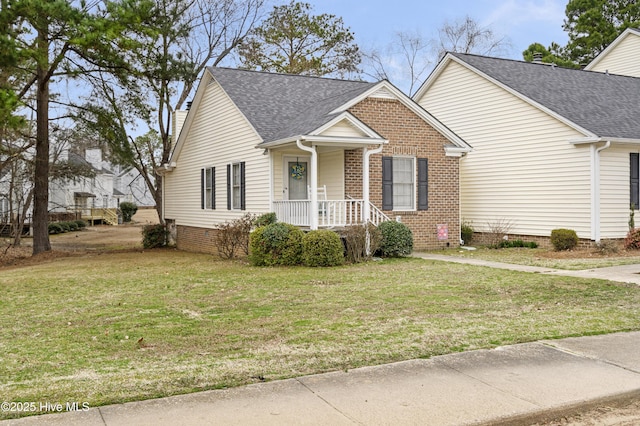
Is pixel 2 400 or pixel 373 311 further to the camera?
pixel 373 311

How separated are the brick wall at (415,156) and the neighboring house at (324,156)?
0.03 m

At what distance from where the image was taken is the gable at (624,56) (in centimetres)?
2627

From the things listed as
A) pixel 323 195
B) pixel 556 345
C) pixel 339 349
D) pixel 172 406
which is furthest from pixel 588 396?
pixel 323 195

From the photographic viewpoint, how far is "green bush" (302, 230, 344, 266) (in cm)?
1474

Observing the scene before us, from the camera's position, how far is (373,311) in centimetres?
882

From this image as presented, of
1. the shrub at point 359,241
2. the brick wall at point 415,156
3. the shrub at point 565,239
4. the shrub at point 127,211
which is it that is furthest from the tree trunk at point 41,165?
the shrub at point 127,211

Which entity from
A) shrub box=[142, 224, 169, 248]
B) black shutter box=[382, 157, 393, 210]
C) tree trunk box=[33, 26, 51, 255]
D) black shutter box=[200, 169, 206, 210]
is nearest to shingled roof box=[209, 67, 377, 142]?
black shutter box=[382, 157, 393, 210]

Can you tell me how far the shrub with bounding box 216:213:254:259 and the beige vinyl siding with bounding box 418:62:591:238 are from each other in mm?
8369

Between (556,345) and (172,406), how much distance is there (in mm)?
4218

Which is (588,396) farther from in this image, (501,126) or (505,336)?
(501,126)

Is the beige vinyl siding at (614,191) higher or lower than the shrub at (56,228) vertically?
higher

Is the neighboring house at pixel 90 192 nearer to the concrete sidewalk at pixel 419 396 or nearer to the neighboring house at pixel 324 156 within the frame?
the neighboring house at pixel 324 156

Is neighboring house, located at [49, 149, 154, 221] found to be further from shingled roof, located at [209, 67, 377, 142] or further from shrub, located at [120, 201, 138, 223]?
shingled roof, located at [209, 67, 377, 142]

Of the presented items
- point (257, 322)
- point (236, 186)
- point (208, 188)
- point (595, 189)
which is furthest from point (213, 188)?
point (257, 322)
